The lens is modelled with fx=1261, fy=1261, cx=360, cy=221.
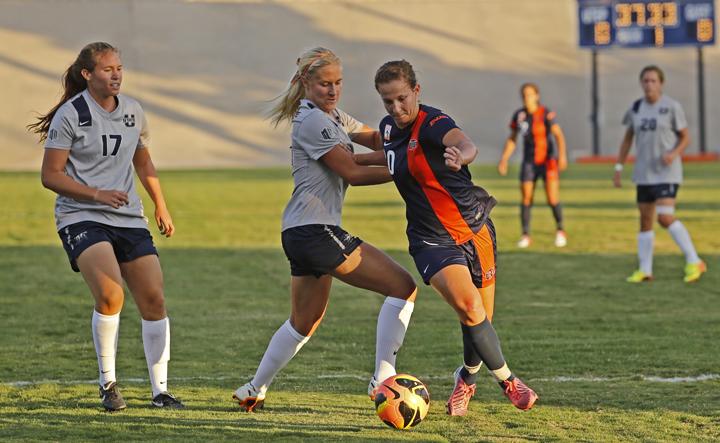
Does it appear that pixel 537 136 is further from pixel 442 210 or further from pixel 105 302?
pixel 105 302

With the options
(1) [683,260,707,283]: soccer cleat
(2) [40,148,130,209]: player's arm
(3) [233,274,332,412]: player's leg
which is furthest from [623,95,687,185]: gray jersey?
(2) [40,148,130,209]: player's arm

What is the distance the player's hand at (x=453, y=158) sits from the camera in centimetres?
530

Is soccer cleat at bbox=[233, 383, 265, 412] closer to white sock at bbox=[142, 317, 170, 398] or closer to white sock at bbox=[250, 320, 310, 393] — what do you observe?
white sock at bbox=[250, 320, 310, 393]

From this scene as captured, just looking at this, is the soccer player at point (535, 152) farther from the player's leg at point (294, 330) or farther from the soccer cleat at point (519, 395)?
the soccer cleat at point (519, 395)

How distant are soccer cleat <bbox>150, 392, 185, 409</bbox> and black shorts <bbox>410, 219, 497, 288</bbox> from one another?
1.45 meters

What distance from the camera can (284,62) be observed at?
42.1 meters

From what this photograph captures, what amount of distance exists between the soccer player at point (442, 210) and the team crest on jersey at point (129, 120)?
4.37 ft

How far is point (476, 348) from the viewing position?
19.2ft

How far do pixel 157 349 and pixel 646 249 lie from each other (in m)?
6.63

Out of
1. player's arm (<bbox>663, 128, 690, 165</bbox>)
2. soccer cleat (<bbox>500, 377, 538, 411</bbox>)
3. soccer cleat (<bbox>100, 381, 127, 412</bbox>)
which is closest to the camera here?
soccer cleat (<bbox>500, 377, 538, 411</bbox>)

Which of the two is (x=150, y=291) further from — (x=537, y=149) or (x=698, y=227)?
(x=698, y=227)

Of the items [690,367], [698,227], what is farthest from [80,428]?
[698,227]

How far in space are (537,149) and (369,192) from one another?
1258 cm

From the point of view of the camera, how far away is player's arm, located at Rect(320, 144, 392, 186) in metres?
5.88
